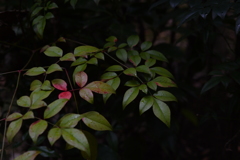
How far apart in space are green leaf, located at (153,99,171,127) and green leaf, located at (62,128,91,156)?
23 centimetres

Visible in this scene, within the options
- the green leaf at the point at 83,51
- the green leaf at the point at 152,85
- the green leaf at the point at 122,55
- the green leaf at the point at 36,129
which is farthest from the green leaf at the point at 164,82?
the green leaf at the point at 36,129

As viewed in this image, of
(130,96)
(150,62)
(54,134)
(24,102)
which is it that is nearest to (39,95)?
(24,102)

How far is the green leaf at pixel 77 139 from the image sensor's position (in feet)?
2.00

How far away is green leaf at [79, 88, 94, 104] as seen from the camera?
730mm

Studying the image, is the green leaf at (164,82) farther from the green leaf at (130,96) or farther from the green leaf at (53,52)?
the green leaf at (53,52)

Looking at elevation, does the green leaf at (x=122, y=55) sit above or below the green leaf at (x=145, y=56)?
above

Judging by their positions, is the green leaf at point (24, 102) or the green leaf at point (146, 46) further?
the green leaf at point (146, 46)

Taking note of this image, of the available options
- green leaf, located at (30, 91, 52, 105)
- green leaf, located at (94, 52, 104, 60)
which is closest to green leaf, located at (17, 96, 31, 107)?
green leaf, located at (30, 91, 52, 105)

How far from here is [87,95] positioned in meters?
0.73

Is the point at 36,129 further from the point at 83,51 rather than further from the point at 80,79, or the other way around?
the point at 83,51

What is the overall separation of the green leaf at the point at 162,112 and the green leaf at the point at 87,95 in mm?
189

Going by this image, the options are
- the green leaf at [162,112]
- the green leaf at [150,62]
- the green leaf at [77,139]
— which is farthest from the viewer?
the green leaf at [150,62]

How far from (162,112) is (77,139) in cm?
26

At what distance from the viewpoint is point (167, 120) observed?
73 centimetres
